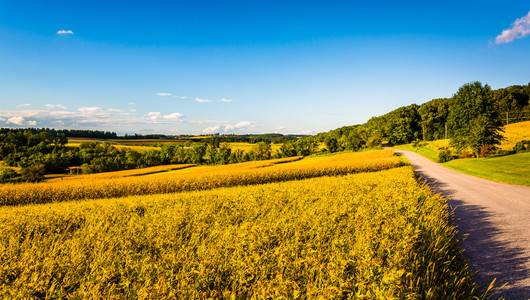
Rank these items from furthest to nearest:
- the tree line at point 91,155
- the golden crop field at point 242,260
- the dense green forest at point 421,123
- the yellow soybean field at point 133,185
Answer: the dense green forest at point 421,123 → the tree line at point 91,155 → the yellow soybean field at point 133,185 → the golden crop field at point 242,260

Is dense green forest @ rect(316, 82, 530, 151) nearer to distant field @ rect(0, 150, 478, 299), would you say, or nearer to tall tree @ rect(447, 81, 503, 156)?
tall tree @ rect(447, 81, 503, 156)

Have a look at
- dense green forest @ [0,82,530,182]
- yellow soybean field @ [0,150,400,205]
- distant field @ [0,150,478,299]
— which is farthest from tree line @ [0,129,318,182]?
distant field @ [0,150,478,299]

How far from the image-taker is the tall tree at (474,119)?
35406 millimetres

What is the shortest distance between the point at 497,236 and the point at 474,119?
135ft

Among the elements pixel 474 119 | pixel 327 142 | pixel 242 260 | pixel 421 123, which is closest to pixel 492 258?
pixel 242 260

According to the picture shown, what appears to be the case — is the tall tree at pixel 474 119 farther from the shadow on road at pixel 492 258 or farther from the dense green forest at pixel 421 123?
the dense green forest at pixel 421 123

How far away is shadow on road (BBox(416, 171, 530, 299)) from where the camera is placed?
16.8 ft

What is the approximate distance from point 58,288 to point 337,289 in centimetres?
342

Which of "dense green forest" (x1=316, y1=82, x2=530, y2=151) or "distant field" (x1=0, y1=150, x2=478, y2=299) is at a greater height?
"dense green forest" (x1=316, y1=82, x2=530, y2=151)

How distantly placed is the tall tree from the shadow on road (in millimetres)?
35887

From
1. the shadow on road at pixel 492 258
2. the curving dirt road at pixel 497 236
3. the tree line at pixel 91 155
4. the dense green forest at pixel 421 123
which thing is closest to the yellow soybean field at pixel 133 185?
the curving dirt road at pixel 497 236

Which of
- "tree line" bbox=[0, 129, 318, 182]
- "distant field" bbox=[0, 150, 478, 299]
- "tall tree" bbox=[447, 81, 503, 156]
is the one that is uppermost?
"tall tree" bbox=[447, 81, 503, 156]

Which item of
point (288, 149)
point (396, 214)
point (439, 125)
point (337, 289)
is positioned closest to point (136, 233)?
point (337, 289)

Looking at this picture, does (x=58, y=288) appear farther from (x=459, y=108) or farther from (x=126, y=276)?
(x=459, y=108)
